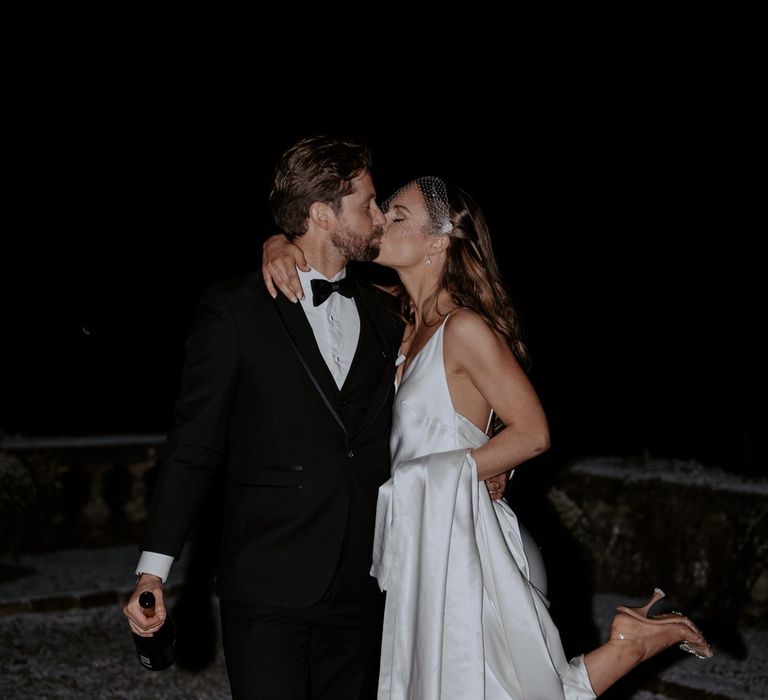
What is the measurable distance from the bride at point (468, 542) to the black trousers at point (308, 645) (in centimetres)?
8

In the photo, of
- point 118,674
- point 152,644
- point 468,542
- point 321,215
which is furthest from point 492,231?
point 152,644

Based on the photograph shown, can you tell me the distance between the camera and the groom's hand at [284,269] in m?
2.80

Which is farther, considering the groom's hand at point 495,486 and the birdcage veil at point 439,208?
the birdcage veil at point 439,208

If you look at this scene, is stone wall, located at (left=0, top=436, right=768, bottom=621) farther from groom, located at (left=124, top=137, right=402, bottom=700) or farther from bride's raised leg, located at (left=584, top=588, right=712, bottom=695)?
groom, located at (left=124, top=137, right=402, bottom=700)

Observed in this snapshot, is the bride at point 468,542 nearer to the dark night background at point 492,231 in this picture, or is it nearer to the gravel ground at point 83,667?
the gravel ground at point 83,667

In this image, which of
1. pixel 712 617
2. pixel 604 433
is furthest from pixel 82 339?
pixel 712 617

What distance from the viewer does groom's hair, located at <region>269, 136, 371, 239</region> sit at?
9.35 feet

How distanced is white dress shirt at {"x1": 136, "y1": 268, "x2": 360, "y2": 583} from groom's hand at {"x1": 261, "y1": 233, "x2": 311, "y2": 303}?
48mm

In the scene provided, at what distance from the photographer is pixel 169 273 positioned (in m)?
15.1

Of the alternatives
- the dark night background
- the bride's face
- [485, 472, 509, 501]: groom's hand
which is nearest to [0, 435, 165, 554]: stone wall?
the bride's face

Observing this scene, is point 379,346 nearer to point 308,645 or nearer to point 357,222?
point 357,222

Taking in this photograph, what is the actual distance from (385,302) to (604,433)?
519 inches

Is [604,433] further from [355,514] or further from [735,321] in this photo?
[355,514]

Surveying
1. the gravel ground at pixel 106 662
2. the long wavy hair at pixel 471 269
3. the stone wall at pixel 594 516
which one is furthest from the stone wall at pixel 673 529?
the long wavy hair at pixel 471 269
